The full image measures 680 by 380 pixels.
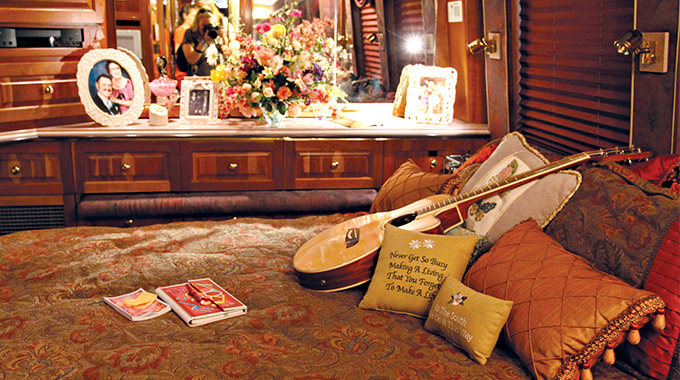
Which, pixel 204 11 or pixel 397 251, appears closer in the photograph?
pixel 397 251

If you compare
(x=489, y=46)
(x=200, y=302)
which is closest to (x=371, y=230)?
(x=200, y=302)

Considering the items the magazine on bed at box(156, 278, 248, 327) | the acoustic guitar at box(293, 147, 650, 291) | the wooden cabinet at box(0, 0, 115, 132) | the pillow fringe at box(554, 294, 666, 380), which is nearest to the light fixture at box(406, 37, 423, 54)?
the wooden cabinet at box(0, 0, 115, 132)

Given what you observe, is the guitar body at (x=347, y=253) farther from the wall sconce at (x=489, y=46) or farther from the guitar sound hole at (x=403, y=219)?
the wall sconce at (x=489, y=46)

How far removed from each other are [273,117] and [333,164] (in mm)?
438

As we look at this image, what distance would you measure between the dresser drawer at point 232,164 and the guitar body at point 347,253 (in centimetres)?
151

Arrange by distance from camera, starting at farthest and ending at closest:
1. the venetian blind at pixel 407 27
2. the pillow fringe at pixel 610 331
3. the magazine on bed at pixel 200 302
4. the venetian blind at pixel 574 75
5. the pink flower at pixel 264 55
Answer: the venetian blind at pixel 407 27 < the pink flower at pixel 264 55 < the venetian blind at pixel 574 75 < the magazine on bed at pixel 200 302 < the pillow fringe at pixel 610 331

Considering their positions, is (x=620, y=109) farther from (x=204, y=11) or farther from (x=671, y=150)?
(x=204, y=11)

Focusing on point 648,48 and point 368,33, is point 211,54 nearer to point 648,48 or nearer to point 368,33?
point 368,33

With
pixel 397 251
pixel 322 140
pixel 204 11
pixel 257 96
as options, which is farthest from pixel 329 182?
pixel 397 251

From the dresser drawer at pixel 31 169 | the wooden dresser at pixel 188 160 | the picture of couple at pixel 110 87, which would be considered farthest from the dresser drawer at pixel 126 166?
the picture of couple at pixel 110 87

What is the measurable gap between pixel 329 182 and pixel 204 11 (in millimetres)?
1292

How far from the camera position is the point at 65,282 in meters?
2.07

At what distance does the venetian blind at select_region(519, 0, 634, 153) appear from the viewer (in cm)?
243

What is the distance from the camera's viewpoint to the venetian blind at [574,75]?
7.97 feet
